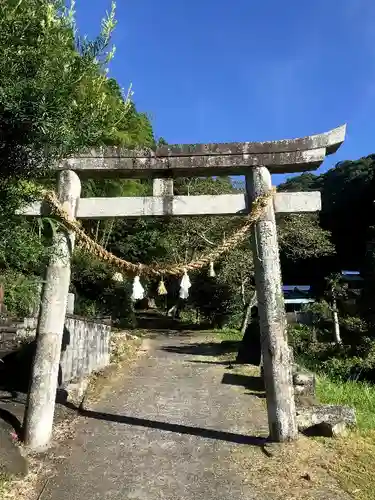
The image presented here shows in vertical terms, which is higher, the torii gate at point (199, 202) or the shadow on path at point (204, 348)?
the torii gate at point (199, 202)

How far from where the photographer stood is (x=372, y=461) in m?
5.32

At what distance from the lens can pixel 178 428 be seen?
22.6ft

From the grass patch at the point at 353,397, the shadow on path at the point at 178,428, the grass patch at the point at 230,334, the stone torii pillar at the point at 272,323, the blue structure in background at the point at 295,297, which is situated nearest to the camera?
the stone torii pillar at the point at 272,323

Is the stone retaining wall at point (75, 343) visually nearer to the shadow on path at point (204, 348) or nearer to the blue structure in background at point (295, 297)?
the shadow on path at point (204, 348)

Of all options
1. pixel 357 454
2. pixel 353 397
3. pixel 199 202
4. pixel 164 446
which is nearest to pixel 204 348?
pixel 353 397

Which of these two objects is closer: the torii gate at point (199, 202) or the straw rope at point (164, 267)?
the torii gate at point (199, 202)

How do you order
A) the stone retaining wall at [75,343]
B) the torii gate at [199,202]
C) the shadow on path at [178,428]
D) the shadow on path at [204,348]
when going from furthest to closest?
the shadow on path at [204,348] < the stone retaining wall at [75,343] < the shadow on path at [178,428] < the torii gate at [199,202]

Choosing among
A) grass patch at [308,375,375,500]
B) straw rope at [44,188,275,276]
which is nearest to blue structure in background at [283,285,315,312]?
grass patch at [308,375,375,500]

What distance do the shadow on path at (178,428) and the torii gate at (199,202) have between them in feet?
2.16

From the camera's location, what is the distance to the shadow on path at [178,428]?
246 inches

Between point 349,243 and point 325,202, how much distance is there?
176 inches

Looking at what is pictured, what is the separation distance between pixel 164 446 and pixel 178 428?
0.81m

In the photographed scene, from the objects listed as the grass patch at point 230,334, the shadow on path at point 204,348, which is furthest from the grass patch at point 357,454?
the grass patch at point 230,334

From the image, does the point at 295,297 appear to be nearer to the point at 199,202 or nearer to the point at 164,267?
the point at 199,202
